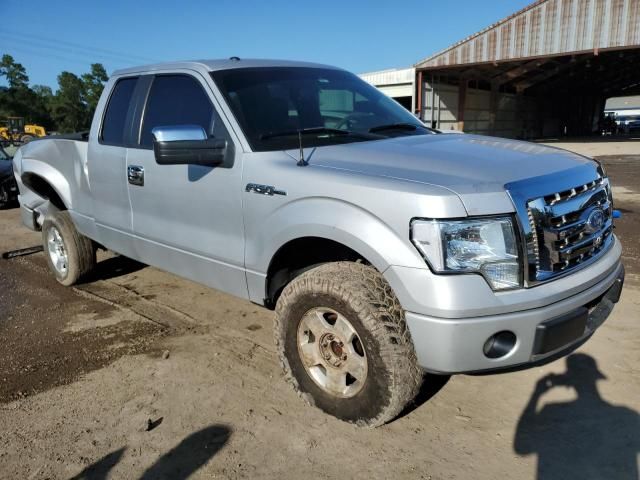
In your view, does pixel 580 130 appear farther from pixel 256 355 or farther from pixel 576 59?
pixel 256 355

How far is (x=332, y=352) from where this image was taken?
2830 millimetres

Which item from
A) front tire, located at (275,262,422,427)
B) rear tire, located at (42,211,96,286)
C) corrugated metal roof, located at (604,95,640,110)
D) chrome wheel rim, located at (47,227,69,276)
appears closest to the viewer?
front tire, located at (275,262,422,427)

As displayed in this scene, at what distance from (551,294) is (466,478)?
95cm

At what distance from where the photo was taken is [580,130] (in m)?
51.2

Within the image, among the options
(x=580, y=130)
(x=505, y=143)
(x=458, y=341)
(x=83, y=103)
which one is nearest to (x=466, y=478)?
(x=458, y=341)

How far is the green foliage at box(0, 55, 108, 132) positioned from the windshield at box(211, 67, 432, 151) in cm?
7904

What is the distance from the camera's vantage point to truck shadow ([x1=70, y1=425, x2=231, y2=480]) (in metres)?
2.48

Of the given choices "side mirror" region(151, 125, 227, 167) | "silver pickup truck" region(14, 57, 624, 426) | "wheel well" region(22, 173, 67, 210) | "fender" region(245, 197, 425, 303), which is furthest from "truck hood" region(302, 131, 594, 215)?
"wheel well" region(22, 173, 67, 210)

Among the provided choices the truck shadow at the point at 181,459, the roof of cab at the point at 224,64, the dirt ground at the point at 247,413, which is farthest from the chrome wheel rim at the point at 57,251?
the truck shadow at the point at 181,459

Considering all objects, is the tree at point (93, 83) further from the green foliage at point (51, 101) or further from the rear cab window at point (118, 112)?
the rear cab window at point (118, 112)

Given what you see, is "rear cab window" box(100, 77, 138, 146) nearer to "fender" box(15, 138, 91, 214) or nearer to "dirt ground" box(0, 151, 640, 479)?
"fender" box(15, 138, 91, 214)

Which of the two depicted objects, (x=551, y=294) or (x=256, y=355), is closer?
(x=551, y=294)

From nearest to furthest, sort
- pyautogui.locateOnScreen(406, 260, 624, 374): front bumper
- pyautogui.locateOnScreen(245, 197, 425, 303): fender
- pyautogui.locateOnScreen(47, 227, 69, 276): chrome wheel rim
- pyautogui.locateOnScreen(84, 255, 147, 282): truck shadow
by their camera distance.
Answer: pyautogui.locateOnScreen(406, 260, 624, 374): front bumper < pyautogui.locateOnScreen(245, 197, 425, 303): fender < pyautogui.locateOnScreen(47, 227, 69, 276): chrome wheel rim < pyautogui.locateOnScreen(84, 255, 147, 282): truck shadow

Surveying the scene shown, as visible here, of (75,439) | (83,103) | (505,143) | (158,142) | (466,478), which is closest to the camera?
(466,478)
